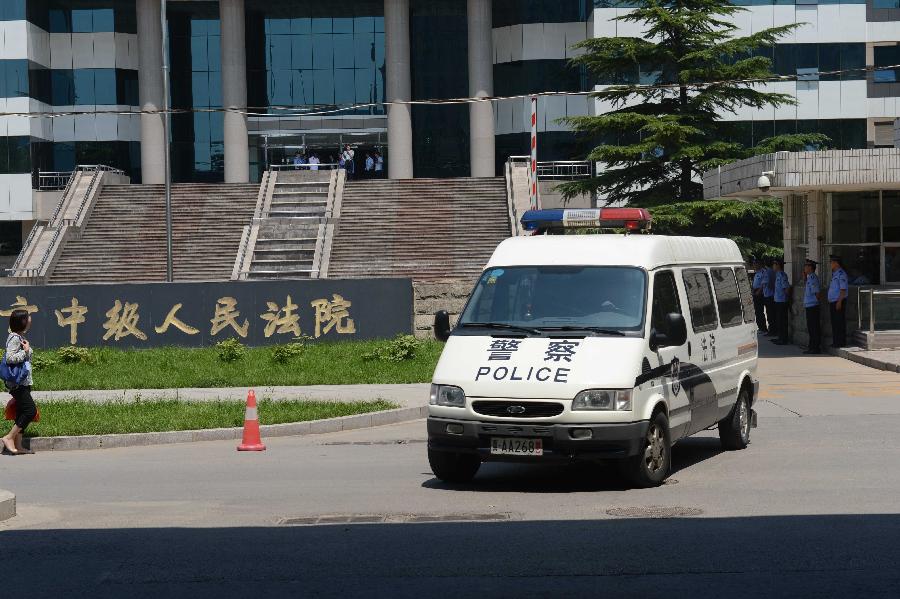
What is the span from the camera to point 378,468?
13570mm

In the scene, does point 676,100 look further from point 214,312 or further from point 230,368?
point 230,368

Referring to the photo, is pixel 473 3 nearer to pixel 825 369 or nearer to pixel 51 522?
pixel 825 369

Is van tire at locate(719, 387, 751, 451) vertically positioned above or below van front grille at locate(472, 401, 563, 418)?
below

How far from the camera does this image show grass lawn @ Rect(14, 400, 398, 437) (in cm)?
1692

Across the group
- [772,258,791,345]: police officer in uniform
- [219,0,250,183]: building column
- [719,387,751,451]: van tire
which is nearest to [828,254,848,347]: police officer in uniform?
[772,258,791,345]: police officer in uniform

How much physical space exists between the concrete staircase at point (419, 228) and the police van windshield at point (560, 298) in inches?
1071

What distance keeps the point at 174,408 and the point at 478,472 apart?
7229 millimetres

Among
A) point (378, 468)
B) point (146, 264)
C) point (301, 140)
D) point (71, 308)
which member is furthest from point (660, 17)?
point (378, 468)

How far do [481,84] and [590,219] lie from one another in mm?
47831

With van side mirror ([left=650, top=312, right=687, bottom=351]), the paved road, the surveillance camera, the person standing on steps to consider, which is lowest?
the paved road

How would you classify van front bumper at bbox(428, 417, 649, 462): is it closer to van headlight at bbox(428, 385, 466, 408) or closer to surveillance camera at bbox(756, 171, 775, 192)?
van headlight at bbox(428, 385, 466, 408)

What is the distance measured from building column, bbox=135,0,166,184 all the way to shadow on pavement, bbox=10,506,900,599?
176 feet

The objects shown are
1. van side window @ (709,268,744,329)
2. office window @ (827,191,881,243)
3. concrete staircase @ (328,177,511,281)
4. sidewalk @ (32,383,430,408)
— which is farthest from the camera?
concrete staircase @ (328,177,511,281)

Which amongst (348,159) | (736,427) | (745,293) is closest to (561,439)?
(736,427)
